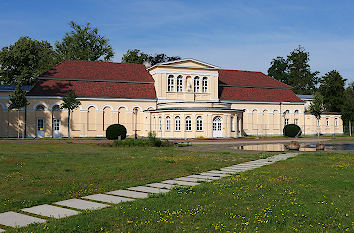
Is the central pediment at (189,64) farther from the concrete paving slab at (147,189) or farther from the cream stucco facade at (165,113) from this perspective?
the concrete paving slab at (147,189)

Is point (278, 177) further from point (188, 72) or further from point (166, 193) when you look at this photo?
point (188, 72)

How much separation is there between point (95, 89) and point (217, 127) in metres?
16.5

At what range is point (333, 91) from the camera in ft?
223

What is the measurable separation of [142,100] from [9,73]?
24335mm

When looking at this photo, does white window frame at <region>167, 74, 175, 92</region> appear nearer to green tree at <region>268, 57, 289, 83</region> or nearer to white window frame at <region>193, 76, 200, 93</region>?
white window frame at <region>193, 76, 200, 93</region>

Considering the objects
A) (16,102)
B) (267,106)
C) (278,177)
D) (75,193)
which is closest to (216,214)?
(75,193)

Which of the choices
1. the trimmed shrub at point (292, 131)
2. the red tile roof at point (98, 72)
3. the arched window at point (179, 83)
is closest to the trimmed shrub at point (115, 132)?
the red tile roof at point (98, 72)

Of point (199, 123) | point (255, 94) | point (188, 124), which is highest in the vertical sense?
point (255, 94)

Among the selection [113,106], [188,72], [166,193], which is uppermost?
[188,72]

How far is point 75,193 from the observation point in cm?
943

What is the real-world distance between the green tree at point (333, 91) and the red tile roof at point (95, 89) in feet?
113

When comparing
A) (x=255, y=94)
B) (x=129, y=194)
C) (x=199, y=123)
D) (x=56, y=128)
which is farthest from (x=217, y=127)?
(x=129, y=194)

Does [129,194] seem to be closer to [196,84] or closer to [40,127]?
[40,127]

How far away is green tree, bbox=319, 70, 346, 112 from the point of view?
66731 mm
